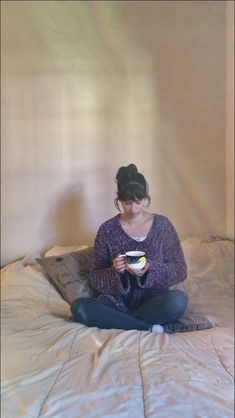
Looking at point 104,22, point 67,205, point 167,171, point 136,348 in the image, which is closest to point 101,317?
point 136,348

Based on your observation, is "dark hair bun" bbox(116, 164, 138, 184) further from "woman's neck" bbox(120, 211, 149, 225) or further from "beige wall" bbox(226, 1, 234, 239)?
"beige wall" bbox(226, 1, 234, 239)

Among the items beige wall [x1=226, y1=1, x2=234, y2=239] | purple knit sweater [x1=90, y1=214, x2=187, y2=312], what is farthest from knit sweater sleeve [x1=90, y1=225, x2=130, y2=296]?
beige wall [x1=226, y1=1, x2=234, y2=239]

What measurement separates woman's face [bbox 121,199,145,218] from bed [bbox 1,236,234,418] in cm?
11

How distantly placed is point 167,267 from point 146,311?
0.41 ft

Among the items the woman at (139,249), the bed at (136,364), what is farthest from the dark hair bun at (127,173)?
the bed at (136,364)

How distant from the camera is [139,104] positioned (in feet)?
1.41

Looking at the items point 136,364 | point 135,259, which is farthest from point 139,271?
point 136,364

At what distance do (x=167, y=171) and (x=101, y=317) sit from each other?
36cm

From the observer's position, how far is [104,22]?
43cm

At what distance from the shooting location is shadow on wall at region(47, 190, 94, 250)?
441 mm

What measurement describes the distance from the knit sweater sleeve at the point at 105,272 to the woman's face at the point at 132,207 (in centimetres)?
5

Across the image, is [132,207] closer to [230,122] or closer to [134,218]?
[134,218]

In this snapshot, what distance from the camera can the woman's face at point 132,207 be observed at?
0.34 meters

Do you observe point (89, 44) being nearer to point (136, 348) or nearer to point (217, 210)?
point (217, 210)
